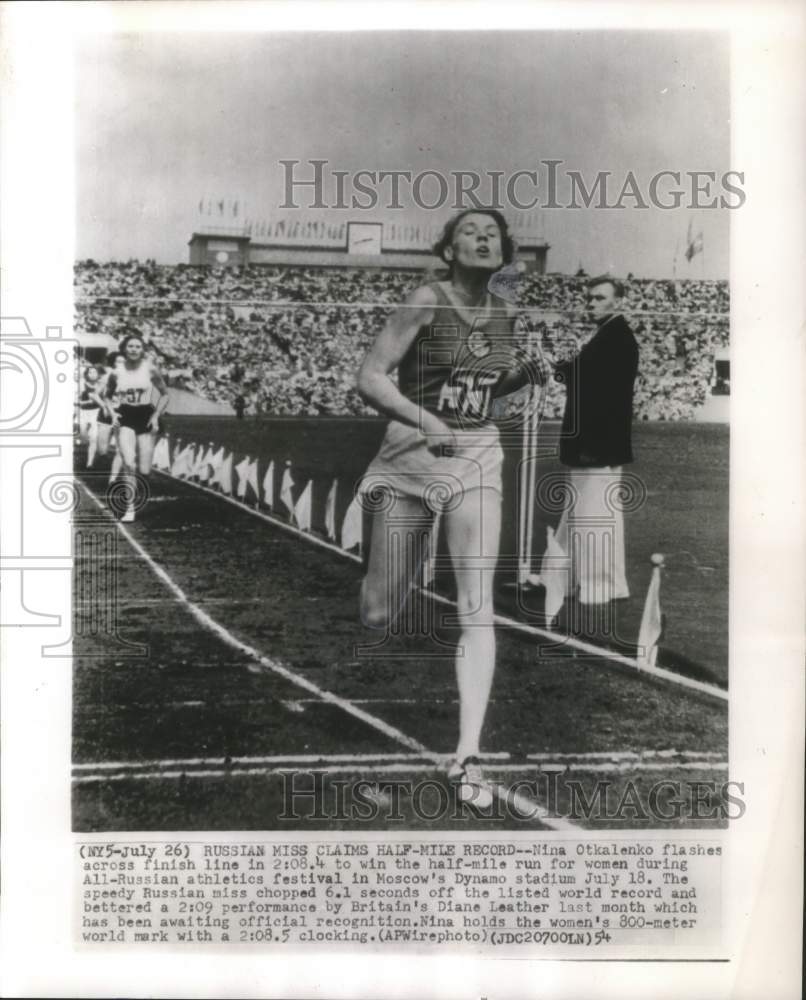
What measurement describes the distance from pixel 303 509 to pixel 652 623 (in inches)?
30.0

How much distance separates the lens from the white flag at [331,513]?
2021 mm

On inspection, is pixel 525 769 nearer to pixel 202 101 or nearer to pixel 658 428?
pixel 658 428

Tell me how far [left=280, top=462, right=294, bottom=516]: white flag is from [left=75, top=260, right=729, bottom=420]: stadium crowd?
128mm

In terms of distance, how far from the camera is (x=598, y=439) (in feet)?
6.59

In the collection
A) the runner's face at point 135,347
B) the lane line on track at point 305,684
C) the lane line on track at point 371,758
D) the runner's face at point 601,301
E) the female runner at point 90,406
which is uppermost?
the runner's face at point 601,301

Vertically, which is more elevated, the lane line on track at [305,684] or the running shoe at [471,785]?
the lane line on track at [305,684]

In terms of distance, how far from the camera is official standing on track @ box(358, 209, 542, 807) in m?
2.00

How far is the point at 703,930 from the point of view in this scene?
78.2 inches

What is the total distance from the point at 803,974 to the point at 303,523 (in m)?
1.38

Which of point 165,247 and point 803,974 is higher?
point 165,247

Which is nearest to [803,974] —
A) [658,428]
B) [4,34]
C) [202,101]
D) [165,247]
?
[658,428]

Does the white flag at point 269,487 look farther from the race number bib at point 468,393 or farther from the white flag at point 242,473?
the race number bib at point 468,393

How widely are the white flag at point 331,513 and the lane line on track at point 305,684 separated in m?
0.29

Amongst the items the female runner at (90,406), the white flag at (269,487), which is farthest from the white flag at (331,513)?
the female runner at (90,406)
